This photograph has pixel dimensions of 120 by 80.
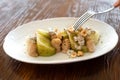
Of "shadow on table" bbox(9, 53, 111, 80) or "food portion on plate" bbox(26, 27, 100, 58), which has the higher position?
"food portion on plate" bbox(26, 27, 100, 58)

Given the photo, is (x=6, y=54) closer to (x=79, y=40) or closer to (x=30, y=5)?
(x=79, y=40)

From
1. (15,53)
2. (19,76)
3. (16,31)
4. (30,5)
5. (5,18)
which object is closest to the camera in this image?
(19,76)

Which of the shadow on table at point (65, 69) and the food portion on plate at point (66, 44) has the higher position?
the food portion on plate at point (66, 44)

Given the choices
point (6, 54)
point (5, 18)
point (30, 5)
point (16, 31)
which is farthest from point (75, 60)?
point (30, 5)
